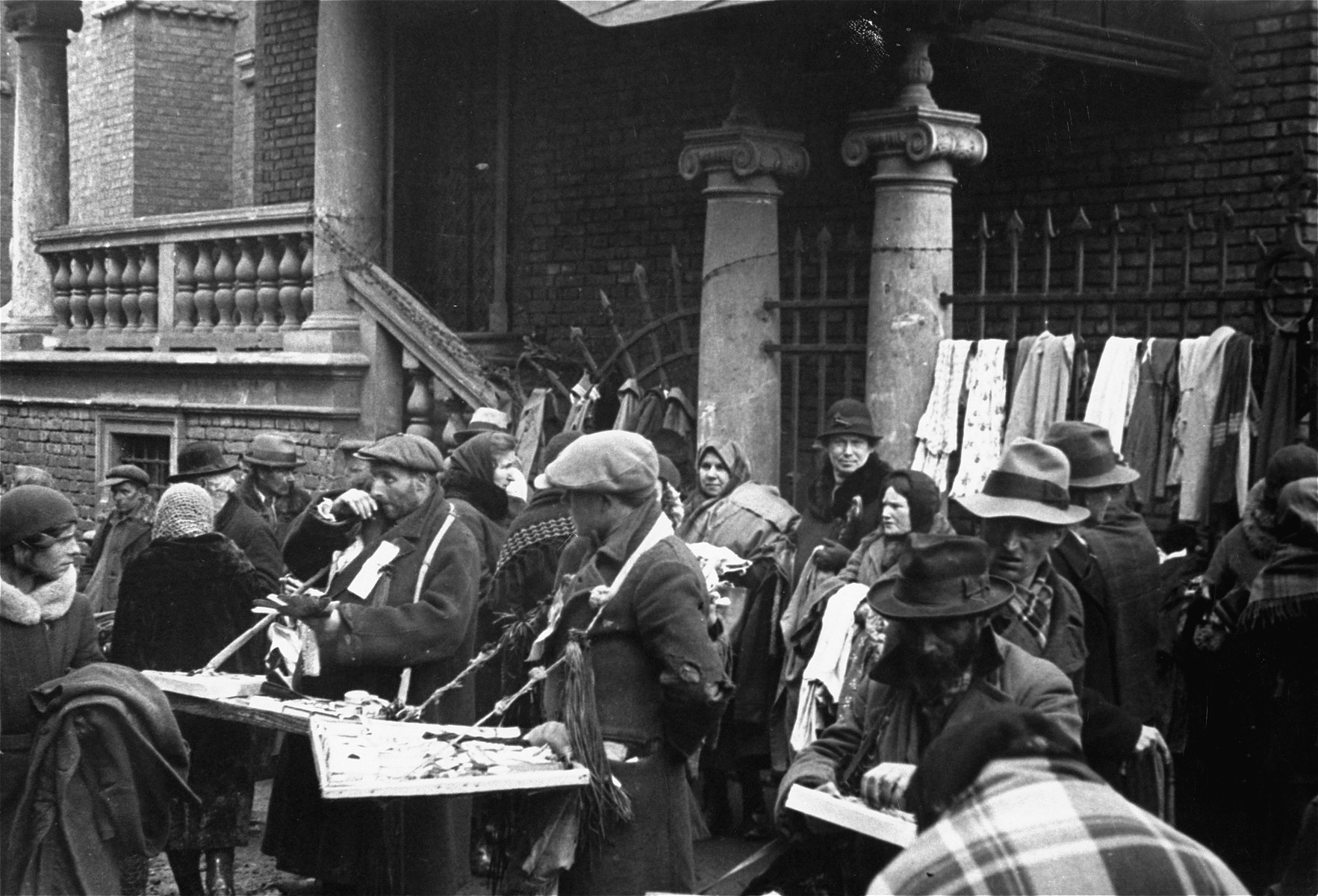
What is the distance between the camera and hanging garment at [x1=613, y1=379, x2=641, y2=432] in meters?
9.72

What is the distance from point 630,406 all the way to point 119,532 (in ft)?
9.84

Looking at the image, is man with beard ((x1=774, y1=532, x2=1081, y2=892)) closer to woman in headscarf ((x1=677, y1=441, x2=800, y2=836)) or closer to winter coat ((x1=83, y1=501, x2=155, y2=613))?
woman in headscarf ((x1=677, y1=441, x2=800, y2=836))

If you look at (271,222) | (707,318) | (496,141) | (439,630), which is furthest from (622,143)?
(439,630)

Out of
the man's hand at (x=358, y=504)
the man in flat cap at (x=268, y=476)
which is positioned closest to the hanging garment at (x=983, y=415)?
the man's hand at (x=358, y=504)

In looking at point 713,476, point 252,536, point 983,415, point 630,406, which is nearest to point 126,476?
point 252,536

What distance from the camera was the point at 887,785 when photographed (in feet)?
11.6

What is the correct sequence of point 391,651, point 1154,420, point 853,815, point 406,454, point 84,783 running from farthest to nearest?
point 1154,420 → point 406,454 → point 391,651 → point 84,783 → point 853,815

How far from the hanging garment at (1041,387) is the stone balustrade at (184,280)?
540cm

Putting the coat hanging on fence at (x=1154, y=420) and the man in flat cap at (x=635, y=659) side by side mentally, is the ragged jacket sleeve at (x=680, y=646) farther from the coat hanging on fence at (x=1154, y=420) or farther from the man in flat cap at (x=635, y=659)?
the coat hanging on fence at (x=1154, y=420)

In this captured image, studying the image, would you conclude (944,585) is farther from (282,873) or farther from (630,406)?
(630,406)

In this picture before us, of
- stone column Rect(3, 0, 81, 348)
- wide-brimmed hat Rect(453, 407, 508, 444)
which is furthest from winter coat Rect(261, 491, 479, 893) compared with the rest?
stone column Rect(3, 0, 81, 348)

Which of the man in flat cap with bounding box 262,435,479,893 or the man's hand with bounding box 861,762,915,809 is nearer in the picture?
the man's hand with bounding box 861,762,915,809

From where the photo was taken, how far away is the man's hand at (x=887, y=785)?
11.5 feet

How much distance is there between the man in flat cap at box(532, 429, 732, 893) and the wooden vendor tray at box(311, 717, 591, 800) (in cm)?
16
